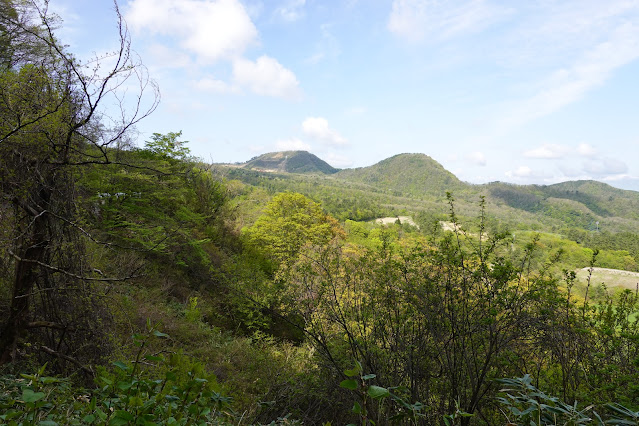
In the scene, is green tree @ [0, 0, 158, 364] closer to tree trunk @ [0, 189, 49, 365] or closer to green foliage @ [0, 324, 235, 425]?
tree trunk @ [0, 189, 49, 365]

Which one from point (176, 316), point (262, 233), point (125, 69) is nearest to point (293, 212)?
point (262, 233)

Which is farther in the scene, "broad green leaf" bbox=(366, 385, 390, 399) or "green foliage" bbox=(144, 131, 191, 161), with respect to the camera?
"green foliage" bbox=(144, 131, 191, 161)

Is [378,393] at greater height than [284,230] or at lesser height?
greater

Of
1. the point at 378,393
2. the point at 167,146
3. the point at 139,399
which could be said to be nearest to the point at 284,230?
the point at 167,146

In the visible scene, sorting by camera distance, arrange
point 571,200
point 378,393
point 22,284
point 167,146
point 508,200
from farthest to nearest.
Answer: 1. point 508,200
2. point 571,200
3. point 167,146
4. point 22,284
5. point 378,393

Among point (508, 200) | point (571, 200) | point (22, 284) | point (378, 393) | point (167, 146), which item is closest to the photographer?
point (378, 393)

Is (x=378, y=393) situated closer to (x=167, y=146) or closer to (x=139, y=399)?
(x=139, y=399)

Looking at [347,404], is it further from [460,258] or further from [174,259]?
[174,259]

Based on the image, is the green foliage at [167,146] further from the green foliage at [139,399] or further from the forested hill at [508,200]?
the forested hill at [508,200]

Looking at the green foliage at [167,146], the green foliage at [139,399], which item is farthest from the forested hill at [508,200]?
the green foliage at [139,399]

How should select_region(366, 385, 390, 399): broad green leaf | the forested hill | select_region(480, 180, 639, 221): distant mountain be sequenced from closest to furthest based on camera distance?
select_region(366, 385, 390, 399): broad green leaf < the forested hill < select_region(480, 180, 639, 221): distant mountain

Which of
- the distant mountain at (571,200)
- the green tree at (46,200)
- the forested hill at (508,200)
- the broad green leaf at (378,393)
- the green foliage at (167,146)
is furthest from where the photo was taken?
the distant mountain at (571,200)

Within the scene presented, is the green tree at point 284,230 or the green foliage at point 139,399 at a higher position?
the green foliage at point 139,399

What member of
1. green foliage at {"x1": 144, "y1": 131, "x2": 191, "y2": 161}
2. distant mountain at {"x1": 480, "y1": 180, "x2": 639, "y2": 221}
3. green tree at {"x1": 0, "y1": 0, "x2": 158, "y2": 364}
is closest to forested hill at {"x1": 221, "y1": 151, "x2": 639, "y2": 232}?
distant mountain at {"x1": 480, "y1": 180, "x2": 639, "y2": 221}
